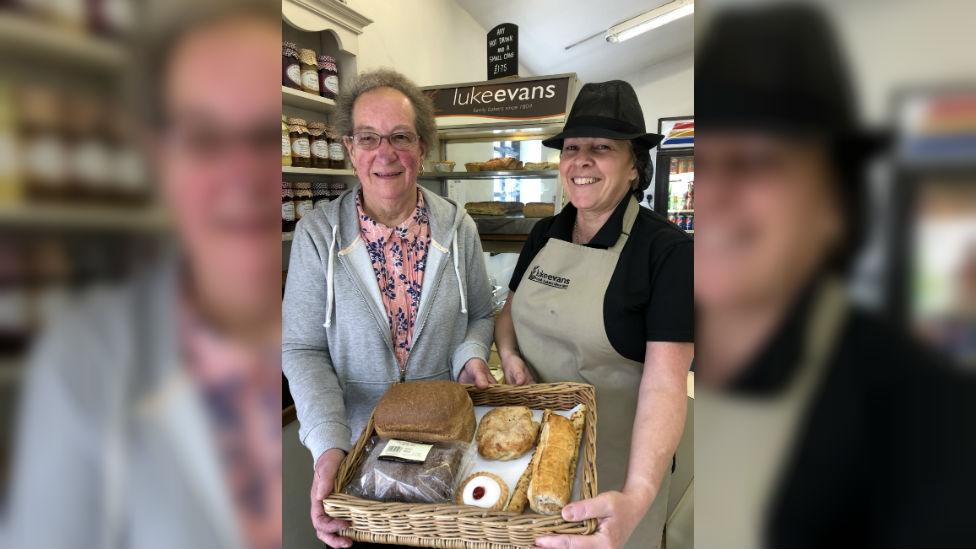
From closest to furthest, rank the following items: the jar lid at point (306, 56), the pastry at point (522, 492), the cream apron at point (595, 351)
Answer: the pastry at point (522, 492)
the cream apron at point (595, 351)
the jar lid at point (306, 56)

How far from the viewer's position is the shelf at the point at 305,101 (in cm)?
194

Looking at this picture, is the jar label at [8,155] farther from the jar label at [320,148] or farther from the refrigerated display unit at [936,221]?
the jar label at [320,148]

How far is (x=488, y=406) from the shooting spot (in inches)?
43.9

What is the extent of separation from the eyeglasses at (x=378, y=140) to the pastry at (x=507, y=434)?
0.69 metres

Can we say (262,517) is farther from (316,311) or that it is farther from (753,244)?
(316,311)

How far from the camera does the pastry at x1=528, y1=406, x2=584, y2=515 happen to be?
2.47ft

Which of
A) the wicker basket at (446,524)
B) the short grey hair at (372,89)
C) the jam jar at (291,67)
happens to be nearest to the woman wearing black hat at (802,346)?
the wicker basket at (446,524)

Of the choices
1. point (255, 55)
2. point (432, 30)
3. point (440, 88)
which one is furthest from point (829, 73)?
point (432, 30)

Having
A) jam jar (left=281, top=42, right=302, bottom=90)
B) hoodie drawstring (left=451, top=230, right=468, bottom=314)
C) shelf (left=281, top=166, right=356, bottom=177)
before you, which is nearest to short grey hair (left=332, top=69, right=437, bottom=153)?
hoodie drawstring (left=451, top=230, right=468, bottom=314)

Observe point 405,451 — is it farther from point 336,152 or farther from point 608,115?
point 336,152

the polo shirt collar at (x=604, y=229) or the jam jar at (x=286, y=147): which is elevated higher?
the jam jar at (x=286, y=147)

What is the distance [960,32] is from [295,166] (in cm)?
209

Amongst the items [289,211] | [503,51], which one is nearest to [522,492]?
[289,211]

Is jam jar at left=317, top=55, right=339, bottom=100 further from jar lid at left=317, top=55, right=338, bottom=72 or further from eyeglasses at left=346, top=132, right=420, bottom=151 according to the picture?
eyeglasses at left=346, top=132, right=420, bottom=151
